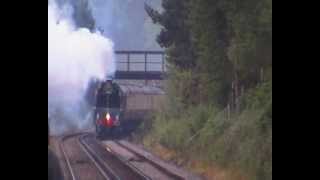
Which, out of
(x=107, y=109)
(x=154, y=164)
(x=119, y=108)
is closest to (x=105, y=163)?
(x=154, y=164)

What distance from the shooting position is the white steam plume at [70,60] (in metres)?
10.7

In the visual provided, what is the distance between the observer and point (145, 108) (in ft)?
56.5

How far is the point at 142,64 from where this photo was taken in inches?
454

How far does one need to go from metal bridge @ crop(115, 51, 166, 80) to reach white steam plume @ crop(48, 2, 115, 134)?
0.29 metres

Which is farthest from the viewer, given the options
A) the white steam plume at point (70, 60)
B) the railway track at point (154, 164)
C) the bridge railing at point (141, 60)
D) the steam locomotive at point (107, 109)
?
the steam locomotive at point (107, 109)

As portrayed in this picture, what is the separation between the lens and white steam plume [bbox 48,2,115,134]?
10688mm

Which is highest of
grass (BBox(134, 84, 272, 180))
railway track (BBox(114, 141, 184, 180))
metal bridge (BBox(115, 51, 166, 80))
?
metal bridge (BBox(115, 51, 166, 80))

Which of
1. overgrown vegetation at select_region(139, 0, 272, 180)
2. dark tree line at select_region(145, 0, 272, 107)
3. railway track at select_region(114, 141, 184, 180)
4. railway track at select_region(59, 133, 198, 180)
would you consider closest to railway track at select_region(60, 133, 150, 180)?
railway track at select_region(59, 133, 198, 180)

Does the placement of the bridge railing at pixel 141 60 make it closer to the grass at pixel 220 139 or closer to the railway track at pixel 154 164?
the grass at pixel 220 139

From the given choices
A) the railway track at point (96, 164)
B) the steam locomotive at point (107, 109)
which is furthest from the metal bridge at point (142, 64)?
the steam locomotive at point (107, 109)

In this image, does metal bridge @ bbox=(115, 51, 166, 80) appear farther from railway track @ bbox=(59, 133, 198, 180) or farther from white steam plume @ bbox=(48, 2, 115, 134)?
railway track @ bbox=(59, 133, 198, 180)

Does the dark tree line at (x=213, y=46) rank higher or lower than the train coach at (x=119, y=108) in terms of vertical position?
higher
